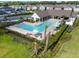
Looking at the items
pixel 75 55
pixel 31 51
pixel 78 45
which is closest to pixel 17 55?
pixel 31 51

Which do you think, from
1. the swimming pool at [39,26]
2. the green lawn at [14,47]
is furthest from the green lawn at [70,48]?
the green lawn at [14,47]

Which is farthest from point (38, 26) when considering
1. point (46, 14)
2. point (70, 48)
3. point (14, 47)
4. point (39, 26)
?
point (70, 48)

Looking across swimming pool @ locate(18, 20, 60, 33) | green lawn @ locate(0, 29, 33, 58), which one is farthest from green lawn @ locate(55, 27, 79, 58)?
green lawn @ locate(0, 29, 33, 58)

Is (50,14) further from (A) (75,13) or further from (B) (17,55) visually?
(B) (17,55)

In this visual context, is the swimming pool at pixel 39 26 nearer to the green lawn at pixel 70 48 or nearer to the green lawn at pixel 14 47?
the green lawn at pixel 14 47

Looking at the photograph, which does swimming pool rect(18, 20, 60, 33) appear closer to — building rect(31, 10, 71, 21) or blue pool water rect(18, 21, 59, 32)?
blue pool water rect(18, 21, 59, 32)

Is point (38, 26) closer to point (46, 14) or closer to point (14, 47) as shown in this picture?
point (46, 14)
